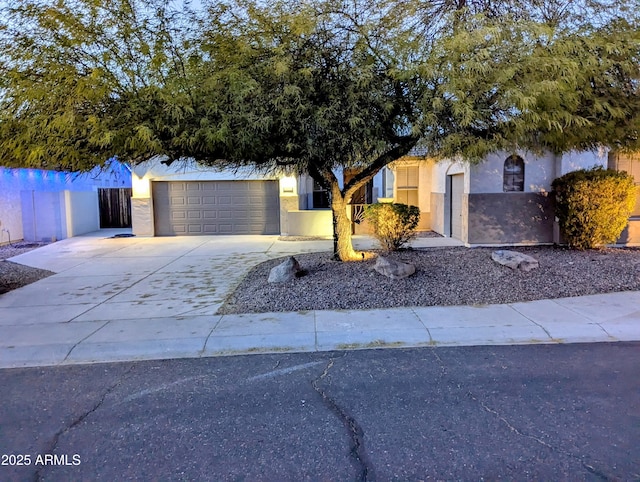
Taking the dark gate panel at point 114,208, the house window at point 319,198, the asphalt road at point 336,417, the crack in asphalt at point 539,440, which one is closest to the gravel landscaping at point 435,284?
the asphalt road at point 336,417

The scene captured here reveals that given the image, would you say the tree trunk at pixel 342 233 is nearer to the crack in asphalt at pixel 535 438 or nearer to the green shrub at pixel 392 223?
the green shrub at pixel 392 223

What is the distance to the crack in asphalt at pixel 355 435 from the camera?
324 centimetres

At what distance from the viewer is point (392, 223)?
37.1 feet

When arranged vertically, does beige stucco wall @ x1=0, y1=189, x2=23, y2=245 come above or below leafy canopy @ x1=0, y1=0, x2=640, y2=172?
below

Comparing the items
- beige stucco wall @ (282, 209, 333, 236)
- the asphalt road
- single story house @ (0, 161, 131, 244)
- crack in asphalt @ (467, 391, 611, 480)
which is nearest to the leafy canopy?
the asphalt road

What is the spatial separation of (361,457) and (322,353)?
2.20 m

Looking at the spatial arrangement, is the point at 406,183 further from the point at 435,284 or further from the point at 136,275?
the point at 136,275

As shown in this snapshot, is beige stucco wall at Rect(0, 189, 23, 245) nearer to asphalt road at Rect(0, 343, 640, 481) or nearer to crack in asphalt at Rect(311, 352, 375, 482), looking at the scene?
asphalt road at Rect(0, 343, 640, 481)

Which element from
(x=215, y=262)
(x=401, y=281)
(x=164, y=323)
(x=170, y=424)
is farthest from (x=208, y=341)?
(x=215, y=262)

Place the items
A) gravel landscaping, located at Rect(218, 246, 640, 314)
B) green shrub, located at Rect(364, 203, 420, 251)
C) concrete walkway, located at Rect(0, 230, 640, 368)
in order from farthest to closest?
green shrub, located at Rect(364, 203, 420, 251)
gravel landscaping, located at Rect(218, 246, 640, 314)
concrete walkway, located at Rect(0, 230, 640, 368)

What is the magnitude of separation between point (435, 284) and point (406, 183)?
9.89m

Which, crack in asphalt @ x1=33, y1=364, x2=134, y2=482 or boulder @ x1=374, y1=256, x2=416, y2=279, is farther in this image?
boulder @ x1=374, y1=256, x2=416, y2=279

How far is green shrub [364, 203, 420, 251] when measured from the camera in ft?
36.9

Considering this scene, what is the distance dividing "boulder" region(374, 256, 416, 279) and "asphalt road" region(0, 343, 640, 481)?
279cm
